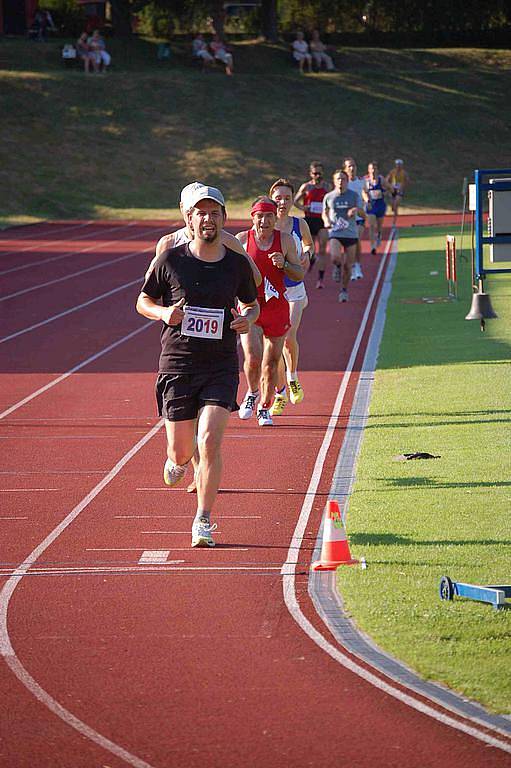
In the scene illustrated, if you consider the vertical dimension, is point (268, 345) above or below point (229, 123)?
above

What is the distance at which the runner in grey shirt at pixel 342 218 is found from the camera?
21734 millimetres

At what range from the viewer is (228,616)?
713cm

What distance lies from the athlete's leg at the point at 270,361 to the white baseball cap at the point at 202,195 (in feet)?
14.0

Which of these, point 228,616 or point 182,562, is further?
point 182,562

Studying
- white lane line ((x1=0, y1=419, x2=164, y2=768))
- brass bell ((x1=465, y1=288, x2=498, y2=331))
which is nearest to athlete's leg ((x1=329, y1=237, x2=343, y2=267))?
brass bell ((x1=465, y1=288, x2=498, y2=331))

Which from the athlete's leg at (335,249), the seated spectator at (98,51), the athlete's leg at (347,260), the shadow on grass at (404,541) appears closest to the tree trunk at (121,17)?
the seated spectator at (98,51)

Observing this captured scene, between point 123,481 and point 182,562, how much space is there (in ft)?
8.38

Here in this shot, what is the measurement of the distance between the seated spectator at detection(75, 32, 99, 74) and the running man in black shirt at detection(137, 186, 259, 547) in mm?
56386

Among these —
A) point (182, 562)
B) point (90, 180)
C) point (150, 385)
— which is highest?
point (182, 562)

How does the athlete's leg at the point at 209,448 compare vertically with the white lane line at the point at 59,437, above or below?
above

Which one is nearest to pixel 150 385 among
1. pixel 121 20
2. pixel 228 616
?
pixel 228 616

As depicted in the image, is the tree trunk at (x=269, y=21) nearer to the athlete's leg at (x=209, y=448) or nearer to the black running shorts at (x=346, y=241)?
the black running shorts at (x=346, y=241)

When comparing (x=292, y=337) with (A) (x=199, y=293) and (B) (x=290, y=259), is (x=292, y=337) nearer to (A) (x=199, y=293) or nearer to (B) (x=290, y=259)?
(B) (x=290, y=259)

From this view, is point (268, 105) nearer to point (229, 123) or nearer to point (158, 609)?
point (229, 123)
